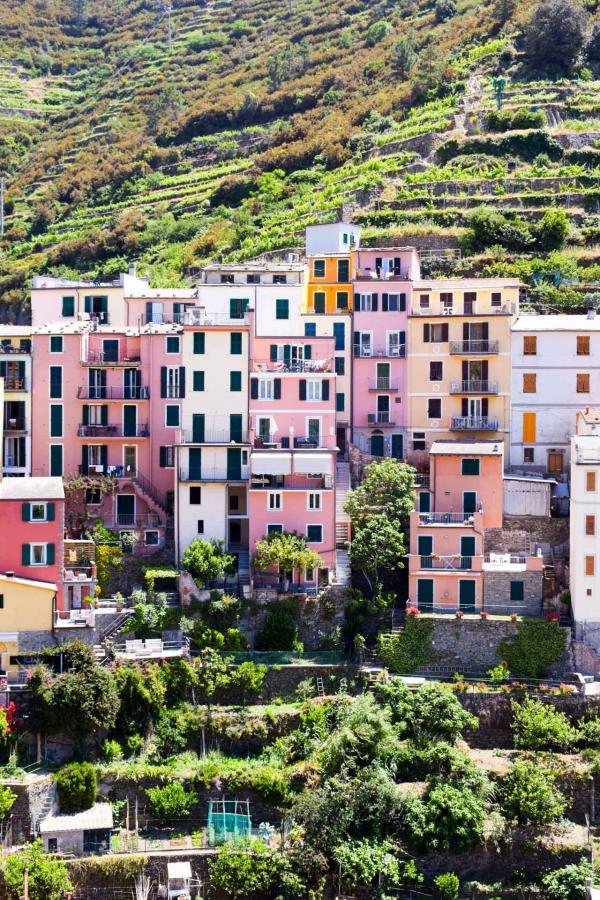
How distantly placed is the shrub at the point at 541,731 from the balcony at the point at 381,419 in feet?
56.0

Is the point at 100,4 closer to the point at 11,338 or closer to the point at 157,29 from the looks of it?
the point at 157,29

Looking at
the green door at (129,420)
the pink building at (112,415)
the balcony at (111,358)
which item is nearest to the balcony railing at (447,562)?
the pink building at (112,415)

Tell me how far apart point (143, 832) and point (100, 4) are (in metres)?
133

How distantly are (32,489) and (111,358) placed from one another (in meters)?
9.67

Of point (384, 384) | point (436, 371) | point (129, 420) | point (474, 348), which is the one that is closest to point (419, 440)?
point (384, 384)

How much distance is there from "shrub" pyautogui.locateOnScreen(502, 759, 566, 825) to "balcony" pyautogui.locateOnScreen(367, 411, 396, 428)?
19831mm

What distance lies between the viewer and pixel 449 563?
60719 mm

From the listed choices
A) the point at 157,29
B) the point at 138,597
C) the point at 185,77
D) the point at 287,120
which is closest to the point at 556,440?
the point at 138,597

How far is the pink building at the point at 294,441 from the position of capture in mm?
62375

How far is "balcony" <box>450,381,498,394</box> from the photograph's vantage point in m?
67.8

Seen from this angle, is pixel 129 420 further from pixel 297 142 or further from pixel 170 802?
pixel 297 142

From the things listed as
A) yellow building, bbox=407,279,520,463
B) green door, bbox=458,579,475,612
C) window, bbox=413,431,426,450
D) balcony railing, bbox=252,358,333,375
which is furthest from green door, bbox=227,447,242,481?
green door, bbox=458,579,475,612

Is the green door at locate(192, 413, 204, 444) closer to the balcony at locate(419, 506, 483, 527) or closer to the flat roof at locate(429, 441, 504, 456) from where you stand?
the flat roof at locate(429, 441, 504, 456)

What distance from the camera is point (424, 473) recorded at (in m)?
66.2
